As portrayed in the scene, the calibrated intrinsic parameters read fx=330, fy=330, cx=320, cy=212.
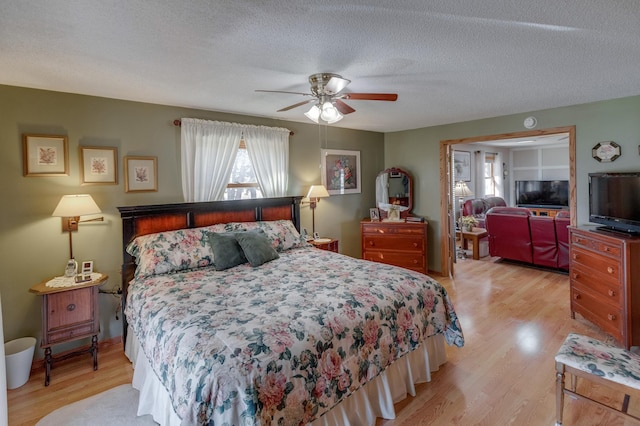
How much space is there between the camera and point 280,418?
1.57 meters

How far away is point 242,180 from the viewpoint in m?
4.17

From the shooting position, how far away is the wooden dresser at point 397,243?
4941mm

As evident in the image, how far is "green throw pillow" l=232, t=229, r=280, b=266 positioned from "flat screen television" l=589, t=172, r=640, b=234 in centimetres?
338

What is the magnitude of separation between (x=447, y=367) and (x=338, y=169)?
322cm

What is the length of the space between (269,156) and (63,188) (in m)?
2.16

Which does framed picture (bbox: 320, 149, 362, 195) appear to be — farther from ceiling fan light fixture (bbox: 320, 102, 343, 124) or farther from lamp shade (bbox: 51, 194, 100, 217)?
lamp shade (bbox: 51, 194, 100, 217)

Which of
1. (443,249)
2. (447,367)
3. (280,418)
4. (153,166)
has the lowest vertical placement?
(447,367)

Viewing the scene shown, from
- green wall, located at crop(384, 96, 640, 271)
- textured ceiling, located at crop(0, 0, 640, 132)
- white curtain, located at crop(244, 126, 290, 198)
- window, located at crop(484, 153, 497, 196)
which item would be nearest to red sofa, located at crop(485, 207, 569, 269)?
green wall, located at crop(384, 96, 640, 271)

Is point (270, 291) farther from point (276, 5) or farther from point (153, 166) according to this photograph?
point (153, 166)

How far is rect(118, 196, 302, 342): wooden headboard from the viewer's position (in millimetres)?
3158

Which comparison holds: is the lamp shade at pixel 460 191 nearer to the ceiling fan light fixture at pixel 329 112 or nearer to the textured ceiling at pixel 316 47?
the textured ceiling at pixel 316 47

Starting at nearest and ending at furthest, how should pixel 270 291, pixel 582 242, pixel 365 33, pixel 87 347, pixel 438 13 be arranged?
1. pixel 438 13
2. pixel 365 33
3. pixel 270 291
4. pixel 87 347
5. pixel 582 242

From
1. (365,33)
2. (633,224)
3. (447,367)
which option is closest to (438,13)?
(365,33)

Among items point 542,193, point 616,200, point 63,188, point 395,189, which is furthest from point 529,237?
point 63,188
